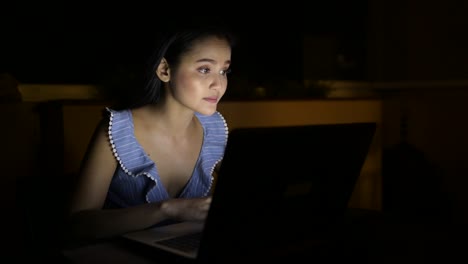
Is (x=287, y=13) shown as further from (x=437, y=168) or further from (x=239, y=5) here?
(x=437, y=168)

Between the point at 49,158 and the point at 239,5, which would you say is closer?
the point at 49,158

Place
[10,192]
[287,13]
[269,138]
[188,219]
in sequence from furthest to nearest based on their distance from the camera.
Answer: [287,13], [10,192], [188,219], [269,138]

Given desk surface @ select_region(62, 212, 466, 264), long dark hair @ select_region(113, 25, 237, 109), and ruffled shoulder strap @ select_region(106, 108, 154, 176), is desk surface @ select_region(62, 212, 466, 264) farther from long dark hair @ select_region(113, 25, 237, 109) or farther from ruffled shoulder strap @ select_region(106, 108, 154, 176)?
long dark hair @ select_region(113, 25, 237, 109)

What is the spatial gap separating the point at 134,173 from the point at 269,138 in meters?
0.54

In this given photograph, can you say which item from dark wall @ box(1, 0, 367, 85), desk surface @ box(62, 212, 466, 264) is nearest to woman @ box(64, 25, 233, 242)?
desk surface @ box(62, 212, 466, 264)

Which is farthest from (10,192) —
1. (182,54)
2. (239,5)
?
(239,5)

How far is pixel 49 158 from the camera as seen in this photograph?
6.23 ft

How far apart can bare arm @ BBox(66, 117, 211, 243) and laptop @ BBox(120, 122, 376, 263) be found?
32 millimetres

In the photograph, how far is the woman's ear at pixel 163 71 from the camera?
1218 millimetres

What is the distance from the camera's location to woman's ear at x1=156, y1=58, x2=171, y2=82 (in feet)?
4.00

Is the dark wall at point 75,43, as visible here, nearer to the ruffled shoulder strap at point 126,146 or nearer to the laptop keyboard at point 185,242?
the ruffled shoulder strap at point 126,146

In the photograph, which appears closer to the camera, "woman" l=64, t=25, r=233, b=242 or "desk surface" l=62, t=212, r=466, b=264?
"desk surface" l=62, t=212, r=466, b=264

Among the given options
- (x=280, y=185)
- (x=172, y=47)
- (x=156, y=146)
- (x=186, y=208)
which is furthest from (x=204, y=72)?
(x=280, y=185)

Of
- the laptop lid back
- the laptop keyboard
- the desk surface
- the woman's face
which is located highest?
the woman's face
